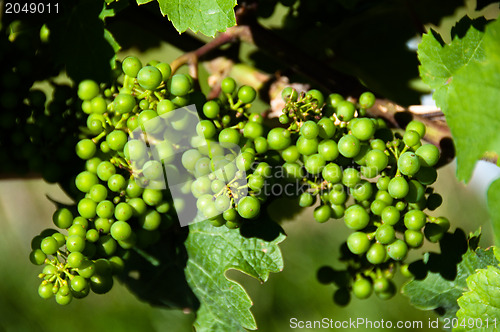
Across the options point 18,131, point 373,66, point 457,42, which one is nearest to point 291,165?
point 457,42

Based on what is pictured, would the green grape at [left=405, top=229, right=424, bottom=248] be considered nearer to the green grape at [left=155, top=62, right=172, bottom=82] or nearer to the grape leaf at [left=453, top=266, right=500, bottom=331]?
the grape leaf at [left=453, top=266, right=500, bottom=331]

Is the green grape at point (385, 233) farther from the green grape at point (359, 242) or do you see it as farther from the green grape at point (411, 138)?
the green grape at point (411, 138)

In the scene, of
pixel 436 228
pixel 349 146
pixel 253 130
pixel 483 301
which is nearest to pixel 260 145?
pixel 253 130

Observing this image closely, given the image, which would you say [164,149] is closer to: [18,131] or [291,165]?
[291,165]

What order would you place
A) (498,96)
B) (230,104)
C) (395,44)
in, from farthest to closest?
1. (395,44)
2. (230,104)
3. (498,96)

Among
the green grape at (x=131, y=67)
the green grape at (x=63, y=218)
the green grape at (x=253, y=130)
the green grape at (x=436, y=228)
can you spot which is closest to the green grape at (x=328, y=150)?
the green grape at (x=253, y=130)

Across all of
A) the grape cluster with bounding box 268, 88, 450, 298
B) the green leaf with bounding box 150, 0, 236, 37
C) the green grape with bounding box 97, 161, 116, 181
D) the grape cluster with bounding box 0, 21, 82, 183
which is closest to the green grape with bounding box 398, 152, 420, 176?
the grape cluster with bounding box 268, 88, 450, 298
